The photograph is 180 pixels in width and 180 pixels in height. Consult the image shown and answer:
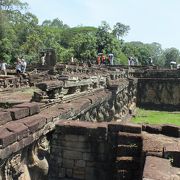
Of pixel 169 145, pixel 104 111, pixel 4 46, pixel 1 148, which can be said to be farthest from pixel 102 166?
pixel 4 46

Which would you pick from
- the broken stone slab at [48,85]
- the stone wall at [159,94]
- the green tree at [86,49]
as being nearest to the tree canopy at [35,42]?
the green tree at [86,49]

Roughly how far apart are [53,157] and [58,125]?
752mm

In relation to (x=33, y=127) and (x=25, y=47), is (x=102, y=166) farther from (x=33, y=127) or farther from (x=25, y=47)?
(x=25, y=47)

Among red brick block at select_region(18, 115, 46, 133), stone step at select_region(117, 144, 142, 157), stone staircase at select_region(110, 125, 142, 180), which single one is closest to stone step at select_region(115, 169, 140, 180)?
stone staircase at select_region(110, 125, 142, 180)

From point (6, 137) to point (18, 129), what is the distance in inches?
20.8

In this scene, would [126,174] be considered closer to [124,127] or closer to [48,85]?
[124,127]

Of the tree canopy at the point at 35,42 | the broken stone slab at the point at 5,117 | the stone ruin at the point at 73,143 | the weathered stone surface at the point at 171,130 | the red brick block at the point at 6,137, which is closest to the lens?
the red brick block at the point at 6,137

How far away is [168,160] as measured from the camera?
589cm

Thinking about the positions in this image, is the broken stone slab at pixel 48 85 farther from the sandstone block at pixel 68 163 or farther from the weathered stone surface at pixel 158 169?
the weathered stone surface at pixel 158 169

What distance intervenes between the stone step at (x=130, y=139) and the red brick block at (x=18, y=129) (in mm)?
2186

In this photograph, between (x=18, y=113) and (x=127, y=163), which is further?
(x=127, y=163)

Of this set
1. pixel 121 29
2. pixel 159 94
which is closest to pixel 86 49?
pixel 159 94

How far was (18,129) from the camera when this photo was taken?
5.49 m

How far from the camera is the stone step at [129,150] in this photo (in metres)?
7.14
